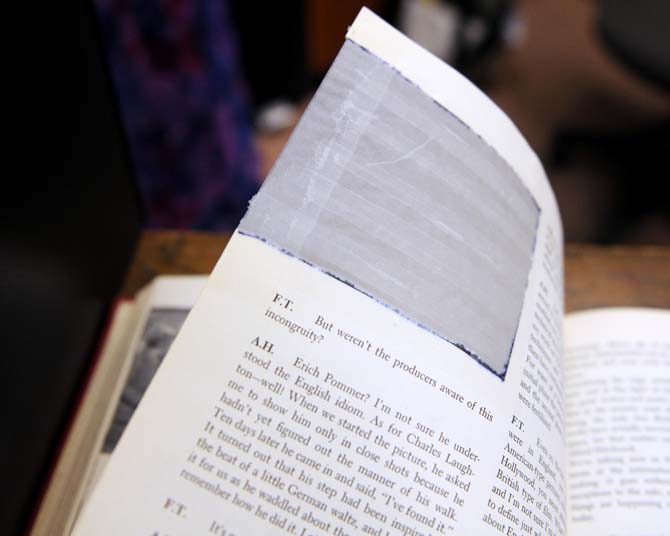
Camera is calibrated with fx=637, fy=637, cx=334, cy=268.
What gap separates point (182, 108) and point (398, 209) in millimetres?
623

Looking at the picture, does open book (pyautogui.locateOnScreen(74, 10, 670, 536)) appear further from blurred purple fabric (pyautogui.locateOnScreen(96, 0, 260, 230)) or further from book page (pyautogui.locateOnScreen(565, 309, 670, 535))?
blurred purple fabric (pyautogui.locateOnScreen(96, 0, 260, 230))

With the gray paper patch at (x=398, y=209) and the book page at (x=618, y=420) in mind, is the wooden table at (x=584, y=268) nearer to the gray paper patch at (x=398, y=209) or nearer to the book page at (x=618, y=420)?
the book page at (x=618, y=420)

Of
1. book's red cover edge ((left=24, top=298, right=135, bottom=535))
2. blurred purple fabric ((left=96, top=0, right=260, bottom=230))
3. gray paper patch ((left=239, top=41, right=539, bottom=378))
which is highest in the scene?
blurred purple fabric ((left=96, top=0, right=260, bottom=230))

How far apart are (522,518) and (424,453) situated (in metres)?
0.07

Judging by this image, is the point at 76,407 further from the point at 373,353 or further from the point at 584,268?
the point at 584,268

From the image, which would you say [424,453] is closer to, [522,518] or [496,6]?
[522,518]

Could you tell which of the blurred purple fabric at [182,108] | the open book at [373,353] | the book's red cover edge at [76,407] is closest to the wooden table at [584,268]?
the book's red cover edge at [76,407]

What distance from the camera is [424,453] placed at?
0.29m

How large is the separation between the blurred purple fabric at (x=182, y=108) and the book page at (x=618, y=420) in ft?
1.87

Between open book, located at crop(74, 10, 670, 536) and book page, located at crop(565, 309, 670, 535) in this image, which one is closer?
open book, located at crop(74, 10, 670, 536)

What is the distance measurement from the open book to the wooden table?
17 cm

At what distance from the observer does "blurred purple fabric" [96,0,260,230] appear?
792mm

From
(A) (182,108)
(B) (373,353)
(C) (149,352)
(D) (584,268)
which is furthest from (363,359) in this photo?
(A) (182,108)

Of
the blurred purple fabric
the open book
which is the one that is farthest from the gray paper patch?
the blurred purple fabric
